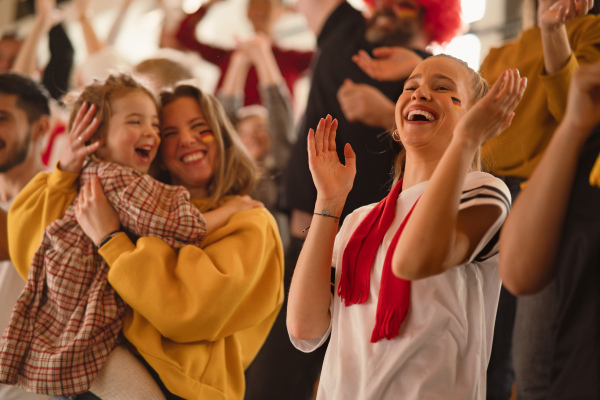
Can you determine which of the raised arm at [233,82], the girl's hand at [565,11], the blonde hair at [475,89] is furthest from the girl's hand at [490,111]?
the raised arm at [233,82]

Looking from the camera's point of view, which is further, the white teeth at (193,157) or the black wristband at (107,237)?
the white teeth at (193,157)

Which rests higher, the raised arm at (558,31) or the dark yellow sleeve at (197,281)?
the raised arm at (558,31)

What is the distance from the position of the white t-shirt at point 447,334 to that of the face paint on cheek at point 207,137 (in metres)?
0.58

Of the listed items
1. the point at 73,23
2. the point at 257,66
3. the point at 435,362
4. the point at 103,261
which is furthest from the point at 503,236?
the point at 73,23

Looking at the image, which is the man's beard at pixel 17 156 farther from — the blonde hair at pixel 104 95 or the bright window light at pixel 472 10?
the bright window light at pixel 472 10

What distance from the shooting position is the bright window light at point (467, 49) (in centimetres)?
101

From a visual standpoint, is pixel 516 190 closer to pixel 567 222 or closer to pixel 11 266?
pixel 567 222

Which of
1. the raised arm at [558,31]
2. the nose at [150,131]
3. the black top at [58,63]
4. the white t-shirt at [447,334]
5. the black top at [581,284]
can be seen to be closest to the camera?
the black top at [581,284]

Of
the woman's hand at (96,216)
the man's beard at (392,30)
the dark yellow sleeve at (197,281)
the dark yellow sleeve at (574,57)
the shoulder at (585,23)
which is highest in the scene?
the man's beard at (392,30)

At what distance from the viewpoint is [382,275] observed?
893 millimetres

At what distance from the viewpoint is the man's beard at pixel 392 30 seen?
1.41 metres

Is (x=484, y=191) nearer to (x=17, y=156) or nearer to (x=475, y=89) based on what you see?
A: (x=475, y=89)

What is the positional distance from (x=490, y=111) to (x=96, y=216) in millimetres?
755

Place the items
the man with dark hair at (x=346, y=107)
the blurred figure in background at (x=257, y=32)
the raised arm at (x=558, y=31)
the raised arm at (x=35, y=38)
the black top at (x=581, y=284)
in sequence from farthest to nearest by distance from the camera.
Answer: the blurred figure in background at (x=257, y=32) < the raised arm at (x=35, y=38) < the man with dark hair at (x=346, y=107) < the raised arm at (x=558, y=31) < the black top at (x=581, y=284)
